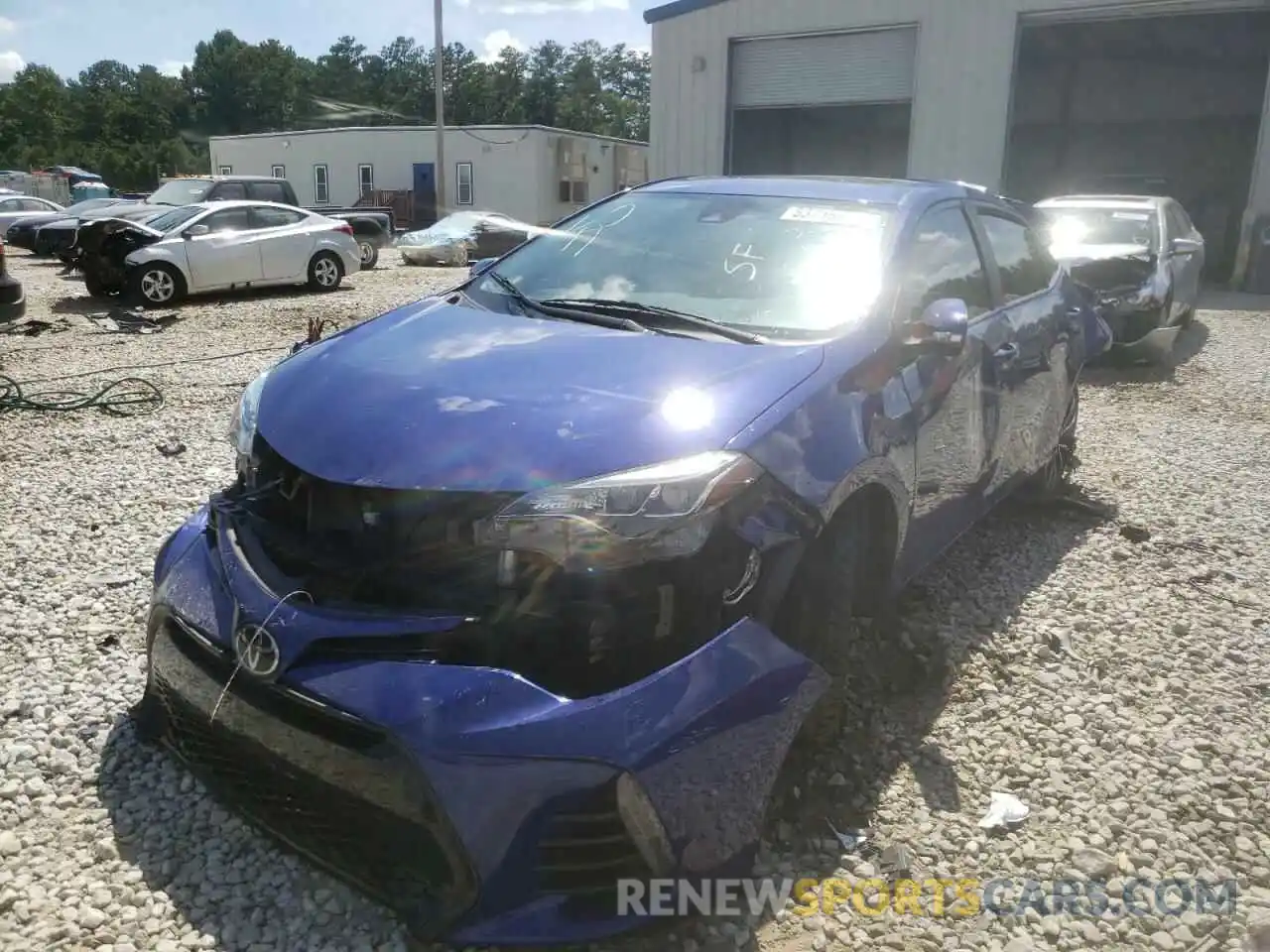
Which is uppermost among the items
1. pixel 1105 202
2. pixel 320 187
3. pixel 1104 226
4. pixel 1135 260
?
pixel 320 187

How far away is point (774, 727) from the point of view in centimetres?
217

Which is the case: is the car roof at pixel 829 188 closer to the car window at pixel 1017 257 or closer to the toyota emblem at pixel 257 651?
the car window at pixel 1017 257

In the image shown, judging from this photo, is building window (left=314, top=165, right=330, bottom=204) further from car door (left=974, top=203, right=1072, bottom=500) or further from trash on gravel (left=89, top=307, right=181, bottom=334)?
car door (left=974, top=203, right=1072, bottom=500)

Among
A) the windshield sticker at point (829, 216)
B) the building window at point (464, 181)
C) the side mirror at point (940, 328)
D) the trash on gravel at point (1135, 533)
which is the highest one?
the building window at point (464, 181)

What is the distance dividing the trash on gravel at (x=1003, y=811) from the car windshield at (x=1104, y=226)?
27.1 feet

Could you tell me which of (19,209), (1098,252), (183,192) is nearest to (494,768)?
(1098,252)

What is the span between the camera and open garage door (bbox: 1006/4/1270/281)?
21.1m

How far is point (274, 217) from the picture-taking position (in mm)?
14188

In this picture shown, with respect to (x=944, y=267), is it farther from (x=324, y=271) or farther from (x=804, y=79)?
(x=804, y=79)

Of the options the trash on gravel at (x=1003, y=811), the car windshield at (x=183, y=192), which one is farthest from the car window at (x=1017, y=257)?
the car windshield at (x=183, y=192)

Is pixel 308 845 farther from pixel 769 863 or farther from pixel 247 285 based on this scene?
pixel 247 285

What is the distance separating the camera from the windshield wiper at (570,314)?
3.01 meters

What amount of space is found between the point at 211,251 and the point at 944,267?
11836 millimetres

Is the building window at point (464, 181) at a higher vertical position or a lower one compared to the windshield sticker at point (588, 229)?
higher
